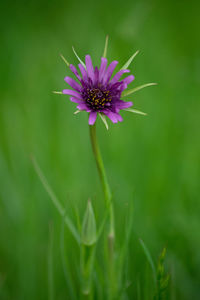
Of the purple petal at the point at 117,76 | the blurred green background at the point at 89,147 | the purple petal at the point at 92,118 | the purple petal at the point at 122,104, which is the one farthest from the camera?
the blurred green background at the point at 89,147

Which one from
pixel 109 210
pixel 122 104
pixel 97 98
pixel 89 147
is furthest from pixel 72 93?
pixel 89 147

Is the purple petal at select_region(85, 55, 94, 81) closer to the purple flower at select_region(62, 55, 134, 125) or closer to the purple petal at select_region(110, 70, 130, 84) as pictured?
the purple flower at select_region(62, 55, 134, 125)

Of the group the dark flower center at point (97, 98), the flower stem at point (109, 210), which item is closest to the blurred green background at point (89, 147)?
the flower stem at point (109, 210)

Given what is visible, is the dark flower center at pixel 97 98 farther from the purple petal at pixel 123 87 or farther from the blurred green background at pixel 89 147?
the blurred green background at pixel 89 147

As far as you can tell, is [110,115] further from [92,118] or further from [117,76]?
[117,76]

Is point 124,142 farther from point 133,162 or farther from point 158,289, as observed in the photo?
point 158,289

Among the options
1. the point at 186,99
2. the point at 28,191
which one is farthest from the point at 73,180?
the point at 186,99

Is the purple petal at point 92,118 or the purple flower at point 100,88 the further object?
the purple flower at point 100,88
